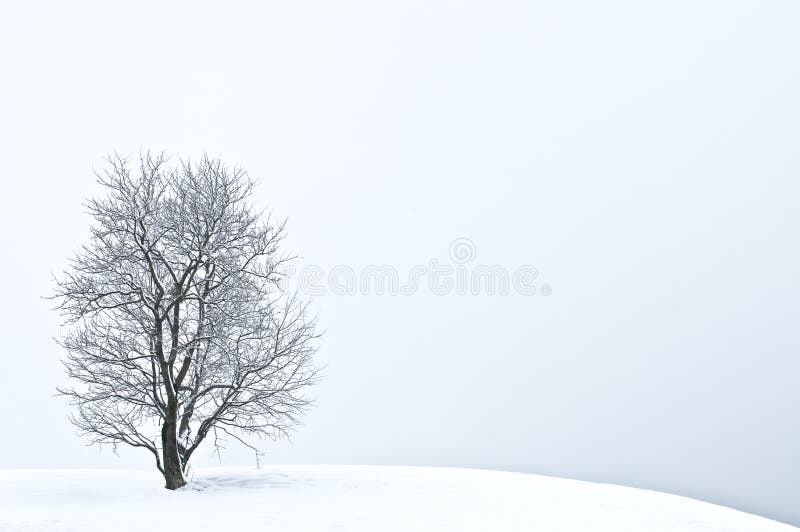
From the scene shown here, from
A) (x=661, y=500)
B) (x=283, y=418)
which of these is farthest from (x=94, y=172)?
(x=661, y=500)

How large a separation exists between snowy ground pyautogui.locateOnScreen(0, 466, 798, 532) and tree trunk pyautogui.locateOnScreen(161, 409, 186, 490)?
15.3 inches

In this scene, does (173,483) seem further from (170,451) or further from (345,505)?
(345,505)

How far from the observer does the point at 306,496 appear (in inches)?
575

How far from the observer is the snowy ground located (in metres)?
11.6

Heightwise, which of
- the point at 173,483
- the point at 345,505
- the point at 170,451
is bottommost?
the point at 173,483

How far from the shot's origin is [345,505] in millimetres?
13469

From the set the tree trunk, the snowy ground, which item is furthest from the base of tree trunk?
the snowy ground

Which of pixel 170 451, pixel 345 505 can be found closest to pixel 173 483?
pixel 170 451

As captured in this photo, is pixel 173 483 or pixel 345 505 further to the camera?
pixel 173 483

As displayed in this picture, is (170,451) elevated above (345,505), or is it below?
above

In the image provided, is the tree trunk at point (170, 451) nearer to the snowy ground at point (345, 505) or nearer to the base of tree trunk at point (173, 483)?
the base of tree trunk at point (173, 483)

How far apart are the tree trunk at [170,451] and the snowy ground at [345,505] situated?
39cm

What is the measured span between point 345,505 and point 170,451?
528 centimetres

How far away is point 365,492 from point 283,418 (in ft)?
10.1
